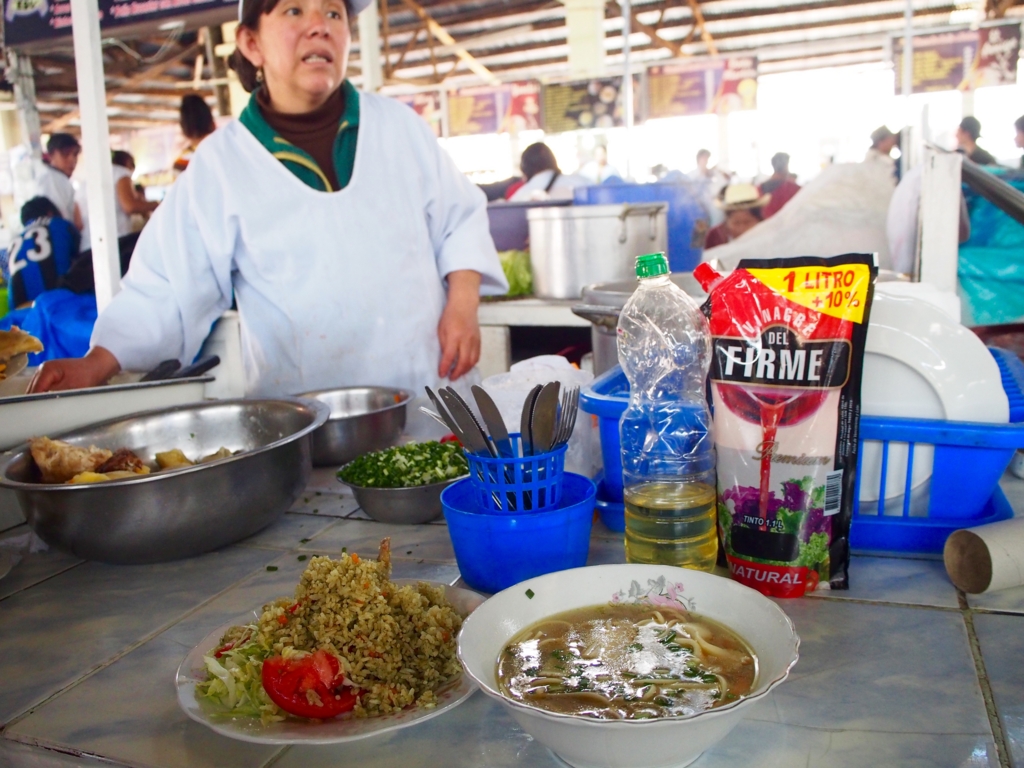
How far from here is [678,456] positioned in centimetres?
105

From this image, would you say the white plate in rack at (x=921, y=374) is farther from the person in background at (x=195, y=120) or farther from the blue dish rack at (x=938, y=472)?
the person in background at (x=195, y=120)

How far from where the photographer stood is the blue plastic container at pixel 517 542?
958 millimetres

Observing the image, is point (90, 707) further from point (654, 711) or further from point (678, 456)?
point (678, 456)

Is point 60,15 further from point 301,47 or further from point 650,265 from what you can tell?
point 650,265

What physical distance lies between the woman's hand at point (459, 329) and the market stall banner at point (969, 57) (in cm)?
654

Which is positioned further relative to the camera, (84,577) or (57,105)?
(57,105)

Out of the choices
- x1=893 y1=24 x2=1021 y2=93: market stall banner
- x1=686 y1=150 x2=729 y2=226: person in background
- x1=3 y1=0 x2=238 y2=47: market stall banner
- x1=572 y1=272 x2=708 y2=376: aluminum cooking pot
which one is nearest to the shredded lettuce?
x1=572 y1=272 x2=708 y2=376: aluminum cooking pot

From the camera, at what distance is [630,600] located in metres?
0.84

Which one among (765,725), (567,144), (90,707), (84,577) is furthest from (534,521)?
(567,144)

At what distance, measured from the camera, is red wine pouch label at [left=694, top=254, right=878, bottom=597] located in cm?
92

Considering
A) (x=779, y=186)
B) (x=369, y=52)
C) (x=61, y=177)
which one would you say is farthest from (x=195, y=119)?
(x=779, y=186)

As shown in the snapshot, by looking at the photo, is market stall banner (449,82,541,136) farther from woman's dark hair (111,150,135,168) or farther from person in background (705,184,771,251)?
woman's dark hair (111,150,135,168)

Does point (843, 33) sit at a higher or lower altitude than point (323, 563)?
higher

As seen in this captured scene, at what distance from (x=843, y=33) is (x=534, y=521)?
40.7ft
